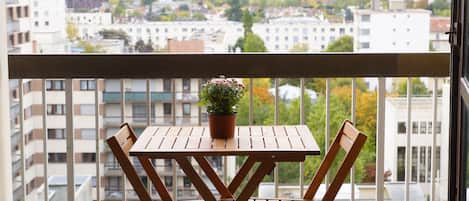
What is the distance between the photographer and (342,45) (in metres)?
4.09

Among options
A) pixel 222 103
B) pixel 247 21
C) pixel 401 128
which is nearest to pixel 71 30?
pixel 247 21

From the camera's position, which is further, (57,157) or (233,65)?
(57,157)

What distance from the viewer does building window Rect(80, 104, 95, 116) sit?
4035 millimetres

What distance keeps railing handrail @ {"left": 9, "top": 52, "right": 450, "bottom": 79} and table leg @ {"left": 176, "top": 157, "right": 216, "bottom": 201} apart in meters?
0.77

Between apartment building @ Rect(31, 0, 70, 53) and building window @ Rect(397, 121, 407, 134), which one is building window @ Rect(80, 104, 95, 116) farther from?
building window @ Rect(397, 121, 407, 134)

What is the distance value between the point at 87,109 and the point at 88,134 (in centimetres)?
13

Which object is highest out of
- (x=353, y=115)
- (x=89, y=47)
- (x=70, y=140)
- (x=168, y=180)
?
(x=89, y=47)

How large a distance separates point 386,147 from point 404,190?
23cm

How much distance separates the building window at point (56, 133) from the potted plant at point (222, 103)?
99 cm

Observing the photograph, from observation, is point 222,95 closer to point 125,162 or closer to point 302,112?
point 125,162

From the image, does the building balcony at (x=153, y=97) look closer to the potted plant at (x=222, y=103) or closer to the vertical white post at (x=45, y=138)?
the vertical white post at (x=45, y=138)

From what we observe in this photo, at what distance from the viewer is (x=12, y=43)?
399 cm

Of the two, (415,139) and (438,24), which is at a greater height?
(438,24)

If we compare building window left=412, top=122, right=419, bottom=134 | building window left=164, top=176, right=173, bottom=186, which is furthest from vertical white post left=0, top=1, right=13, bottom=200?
building window left=412, top=122, right=419, bottom=134
